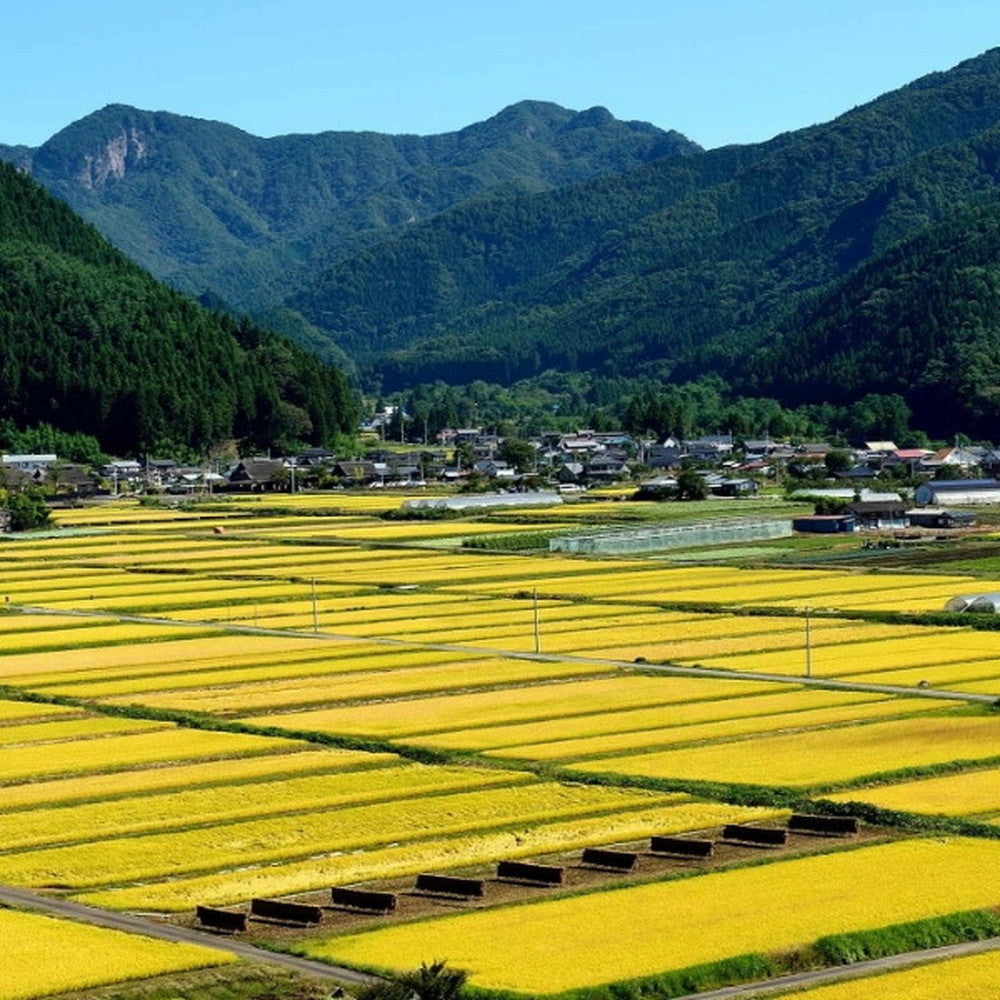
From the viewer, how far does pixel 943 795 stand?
1287 inches

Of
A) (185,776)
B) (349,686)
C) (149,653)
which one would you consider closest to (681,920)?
(185,776)

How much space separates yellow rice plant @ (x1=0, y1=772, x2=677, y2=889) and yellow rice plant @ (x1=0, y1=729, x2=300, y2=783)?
5284 millimetres

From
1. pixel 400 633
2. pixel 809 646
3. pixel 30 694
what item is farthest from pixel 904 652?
pixel 30 694

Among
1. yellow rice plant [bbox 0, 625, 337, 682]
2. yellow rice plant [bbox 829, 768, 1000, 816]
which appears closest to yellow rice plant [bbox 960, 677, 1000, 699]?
yellow rice plant [bbox 829, 768, 1000, 816]

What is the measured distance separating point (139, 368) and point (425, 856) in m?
128

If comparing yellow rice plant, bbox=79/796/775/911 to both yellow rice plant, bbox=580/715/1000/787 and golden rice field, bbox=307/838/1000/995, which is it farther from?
golden rice field, bbox=307/838/1000/995

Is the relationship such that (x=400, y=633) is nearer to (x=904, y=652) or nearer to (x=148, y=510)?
(x=904, y=652)

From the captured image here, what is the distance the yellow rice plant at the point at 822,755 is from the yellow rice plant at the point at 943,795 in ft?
2.75

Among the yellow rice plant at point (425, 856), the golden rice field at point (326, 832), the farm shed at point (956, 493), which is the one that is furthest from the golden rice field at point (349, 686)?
the farm shed at point (956, 493)

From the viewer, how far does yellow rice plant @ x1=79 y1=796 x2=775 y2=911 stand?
2828cm

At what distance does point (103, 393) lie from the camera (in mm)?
152375

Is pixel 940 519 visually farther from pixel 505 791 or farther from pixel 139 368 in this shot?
pixel 139 368

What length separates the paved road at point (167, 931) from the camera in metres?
25.0

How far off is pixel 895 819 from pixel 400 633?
25670 millimetres
